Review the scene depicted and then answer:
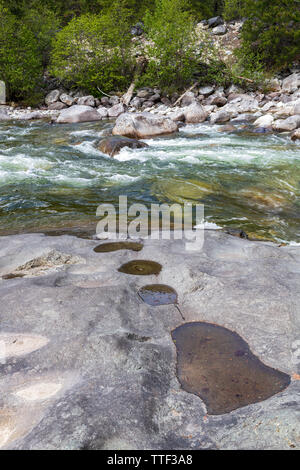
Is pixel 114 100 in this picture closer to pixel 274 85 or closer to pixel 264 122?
pixel 274 85

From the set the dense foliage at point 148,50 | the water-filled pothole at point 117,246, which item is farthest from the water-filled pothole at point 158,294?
the dense foliage at point 148,50

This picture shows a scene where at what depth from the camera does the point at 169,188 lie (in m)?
7.84

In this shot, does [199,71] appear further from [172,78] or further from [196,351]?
[196,351]

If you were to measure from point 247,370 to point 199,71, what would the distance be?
24.7 metres

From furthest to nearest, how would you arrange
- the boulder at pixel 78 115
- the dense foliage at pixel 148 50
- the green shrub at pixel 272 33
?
the dense foliage at pixel 148 50
the green shrub at pixel 272 33
the boulder at pixel 78 115

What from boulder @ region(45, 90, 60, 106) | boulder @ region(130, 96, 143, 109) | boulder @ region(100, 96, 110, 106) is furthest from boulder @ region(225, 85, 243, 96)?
boulder @ region(45, 90, 60, 106)

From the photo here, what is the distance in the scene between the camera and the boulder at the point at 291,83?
20312 mm

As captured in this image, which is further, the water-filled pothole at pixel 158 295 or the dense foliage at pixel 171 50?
the dense foliage at pixel 171 50

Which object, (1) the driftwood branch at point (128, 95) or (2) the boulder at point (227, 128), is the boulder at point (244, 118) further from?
(1) the driftwood branch at point (128, 95)

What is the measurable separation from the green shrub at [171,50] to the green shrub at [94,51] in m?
2.24

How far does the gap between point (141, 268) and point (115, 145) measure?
26.5ft

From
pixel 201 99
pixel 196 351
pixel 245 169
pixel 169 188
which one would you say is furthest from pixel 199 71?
pixel 196 351

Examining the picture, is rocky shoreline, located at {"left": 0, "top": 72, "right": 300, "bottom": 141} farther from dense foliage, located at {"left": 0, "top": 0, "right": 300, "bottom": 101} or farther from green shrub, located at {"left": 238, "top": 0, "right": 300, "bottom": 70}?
green shrub, located at {"left": 238, "top": 0, "right": 300, "bottom": 70}

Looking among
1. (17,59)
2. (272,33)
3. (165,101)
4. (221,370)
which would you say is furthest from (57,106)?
(221,370)
